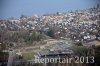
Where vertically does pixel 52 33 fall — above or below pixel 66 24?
below

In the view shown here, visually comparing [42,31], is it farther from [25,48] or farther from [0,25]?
[0,25]

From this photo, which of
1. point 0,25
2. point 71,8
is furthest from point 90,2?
point 0,25

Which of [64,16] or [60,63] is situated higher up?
[64,16]

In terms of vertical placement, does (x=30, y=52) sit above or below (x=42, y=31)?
below

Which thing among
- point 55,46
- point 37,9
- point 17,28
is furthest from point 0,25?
point 55,46

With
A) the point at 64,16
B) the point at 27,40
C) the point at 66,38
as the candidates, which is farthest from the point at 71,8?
the point at 27,40

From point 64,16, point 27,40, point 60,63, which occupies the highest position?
point 64,16

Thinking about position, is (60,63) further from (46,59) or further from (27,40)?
(27,40)
